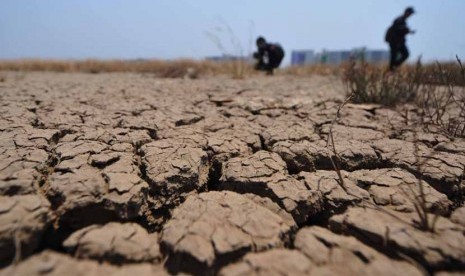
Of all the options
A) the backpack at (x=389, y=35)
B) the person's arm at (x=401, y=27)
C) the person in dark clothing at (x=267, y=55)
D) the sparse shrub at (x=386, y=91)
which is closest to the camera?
the sparse shrub at (x=386, y=91)

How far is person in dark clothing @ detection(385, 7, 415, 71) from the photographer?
20.0 feet

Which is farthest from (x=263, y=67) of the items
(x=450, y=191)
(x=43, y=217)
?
(x=43, y=217)

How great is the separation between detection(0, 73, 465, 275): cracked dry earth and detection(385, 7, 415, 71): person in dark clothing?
4845mm

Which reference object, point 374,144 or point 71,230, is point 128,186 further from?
point 374,144

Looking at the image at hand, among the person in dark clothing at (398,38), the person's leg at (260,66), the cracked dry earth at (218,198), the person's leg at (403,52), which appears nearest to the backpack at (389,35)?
the person in dark clothing at (398,38)

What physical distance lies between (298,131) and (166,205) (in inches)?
43.0

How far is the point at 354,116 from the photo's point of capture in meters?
2.45

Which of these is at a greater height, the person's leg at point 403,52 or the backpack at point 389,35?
A: the backpack at point 389,35

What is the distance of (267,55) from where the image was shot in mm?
7582

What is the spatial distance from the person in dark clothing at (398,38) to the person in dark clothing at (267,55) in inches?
95.6

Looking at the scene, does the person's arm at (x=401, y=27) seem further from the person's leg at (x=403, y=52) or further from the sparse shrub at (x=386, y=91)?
the sparse shrub at (x=386, y=91)

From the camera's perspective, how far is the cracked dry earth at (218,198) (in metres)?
0.93

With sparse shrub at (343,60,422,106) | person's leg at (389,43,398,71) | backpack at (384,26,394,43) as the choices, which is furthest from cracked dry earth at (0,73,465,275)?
backpack at (384,26,394,43)

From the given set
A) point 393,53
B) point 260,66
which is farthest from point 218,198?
point 260,66
